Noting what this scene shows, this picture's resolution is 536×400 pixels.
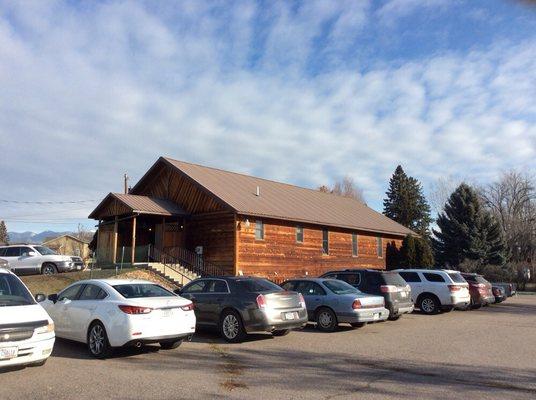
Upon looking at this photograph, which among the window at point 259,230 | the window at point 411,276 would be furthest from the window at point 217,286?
the window at point 259,230

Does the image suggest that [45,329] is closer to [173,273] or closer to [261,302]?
[261,302]

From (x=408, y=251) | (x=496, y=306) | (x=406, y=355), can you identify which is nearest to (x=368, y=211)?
(x=408, y=251)

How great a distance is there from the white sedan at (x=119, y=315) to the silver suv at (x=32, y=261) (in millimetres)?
14320

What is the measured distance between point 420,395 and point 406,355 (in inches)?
126

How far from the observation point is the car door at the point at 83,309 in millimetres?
→ 10211

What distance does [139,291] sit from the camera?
→ 1056 centimetres

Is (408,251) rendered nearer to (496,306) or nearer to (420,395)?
(496,306)

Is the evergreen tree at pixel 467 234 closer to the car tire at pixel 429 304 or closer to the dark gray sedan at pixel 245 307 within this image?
the car tire at pixel 429 304

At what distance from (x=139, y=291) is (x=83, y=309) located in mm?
1148

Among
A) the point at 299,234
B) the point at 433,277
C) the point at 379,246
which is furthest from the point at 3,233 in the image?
the point at 433,277

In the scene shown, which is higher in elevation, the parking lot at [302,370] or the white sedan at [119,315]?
the white sedan at [119,315]

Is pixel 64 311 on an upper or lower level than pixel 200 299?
lower

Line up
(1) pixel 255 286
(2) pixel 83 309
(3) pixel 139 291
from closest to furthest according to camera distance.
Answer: (2) pixel 83 309, (3) pixel 139 291, (1) pixel 255 286

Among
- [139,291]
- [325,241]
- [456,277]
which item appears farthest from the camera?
[325,241]
